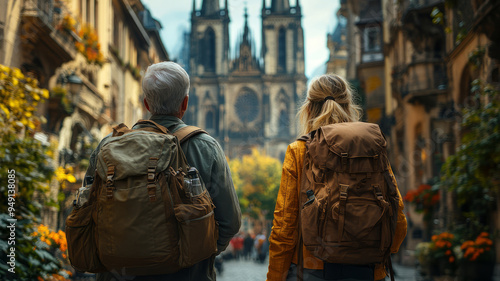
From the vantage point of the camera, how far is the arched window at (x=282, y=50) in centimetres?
8356

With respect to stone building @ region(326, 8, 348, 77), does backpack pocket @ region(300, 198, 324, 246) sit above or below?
below

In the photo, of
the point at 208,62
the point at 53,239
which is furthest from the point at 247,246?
the point at 208,62

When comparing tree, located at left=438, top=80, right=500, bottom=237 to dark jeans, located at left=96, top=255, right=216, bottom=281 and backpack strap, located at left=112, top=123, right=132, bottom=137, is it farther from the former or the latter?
backpack strap, located at left=112, top=123, right=132, bottom=137

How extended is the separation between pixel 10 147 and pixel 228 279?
434 inches

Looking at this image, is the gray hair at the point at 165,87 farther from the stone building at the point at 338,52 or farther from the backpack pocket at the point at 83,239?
the stone building at the point at 338,52

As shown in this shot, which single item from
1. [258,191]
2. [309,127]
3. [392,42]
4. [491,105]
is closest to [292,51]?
[258,191]

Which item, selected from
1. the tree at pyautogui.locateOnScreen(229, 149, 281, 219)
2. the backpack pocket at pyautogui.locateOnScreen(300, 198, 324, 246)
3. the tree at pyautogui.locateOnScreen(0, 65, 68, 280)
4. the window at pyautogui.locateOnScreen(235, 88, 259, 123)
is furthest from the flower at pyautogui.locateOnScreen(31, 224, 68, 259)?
the window at pyautogui.locateOnScreen(235, 88, 259, 123)

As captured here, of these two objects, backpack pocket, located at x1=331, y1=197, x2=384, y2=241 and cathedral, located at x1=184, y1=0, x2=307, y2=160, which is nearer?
backpack pocket, located at x1=331, y1=197, x2=384, y2=241

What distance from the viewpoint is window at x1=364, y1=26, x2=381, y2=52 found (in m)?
28.9

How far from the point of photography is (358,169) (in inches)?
122

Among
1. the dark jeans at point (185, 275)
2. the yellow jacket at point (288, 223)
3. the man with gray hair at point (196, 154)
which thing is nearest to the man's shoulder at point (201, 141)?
the man with gray hair at point (196, 154)

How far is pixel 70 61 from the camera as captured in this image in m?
15.8

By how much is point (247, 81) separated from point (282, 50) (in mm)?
6752

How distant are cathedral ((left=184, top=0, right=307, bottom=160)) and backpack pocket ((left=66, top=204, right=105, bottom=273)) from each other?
250 feet
